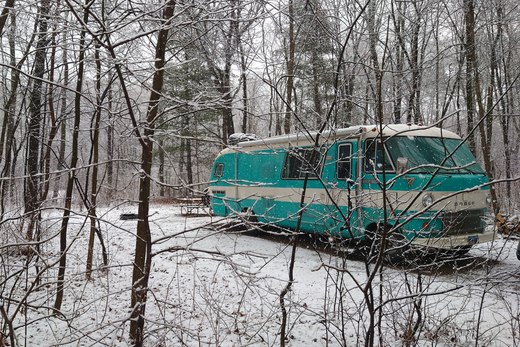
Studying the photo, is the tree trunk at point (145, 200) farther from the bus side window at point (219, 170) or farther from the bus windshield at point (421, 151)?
the bus side window at point (219, 170)

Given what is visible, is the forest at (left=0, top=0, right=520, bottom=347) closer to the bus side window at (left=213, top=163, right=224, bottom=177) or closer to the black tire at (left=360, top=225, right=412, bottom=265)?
the black tire at (left=360, top=225, right=412, bottom=265)

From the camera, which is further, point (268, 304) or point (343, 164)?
point (343, 164)

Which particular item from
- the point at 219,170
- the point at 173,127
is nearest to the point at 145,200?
the point at 173,127

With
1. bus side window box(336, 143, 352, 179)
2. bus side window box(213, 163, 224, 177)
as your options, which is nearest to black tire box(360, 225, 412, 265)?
bus side window box(336, 143, 352, 179)

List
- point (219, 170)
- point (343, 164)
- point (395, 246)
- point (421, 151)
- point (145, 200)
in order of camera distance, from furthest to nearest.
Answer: point (219, 170), point (343, 164), point (421, 151), point (395, 246), point (145, 200)

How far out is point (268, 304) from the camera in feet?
16.0

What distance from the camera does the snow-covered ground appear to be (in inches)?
115

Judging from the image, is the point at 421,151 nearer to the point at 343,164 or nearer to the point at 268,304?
the point at 343,164

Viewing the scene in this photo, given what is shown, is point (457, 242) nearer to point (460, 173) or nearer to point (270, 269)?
point (460, 173)

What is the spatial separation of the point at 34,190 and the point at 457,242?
6744mm

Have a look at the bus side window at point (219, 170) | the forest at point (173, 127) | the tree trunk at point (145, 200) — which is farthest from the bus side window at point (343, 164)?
the tree trunk at point (145, 200)

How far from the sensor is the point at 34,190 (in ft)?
16.5

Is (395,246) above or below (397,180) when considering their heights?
below

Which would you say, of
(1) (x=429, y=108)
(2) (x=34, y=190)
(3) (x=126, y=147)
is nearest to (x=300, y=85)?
(1) (x=429, y=108)
